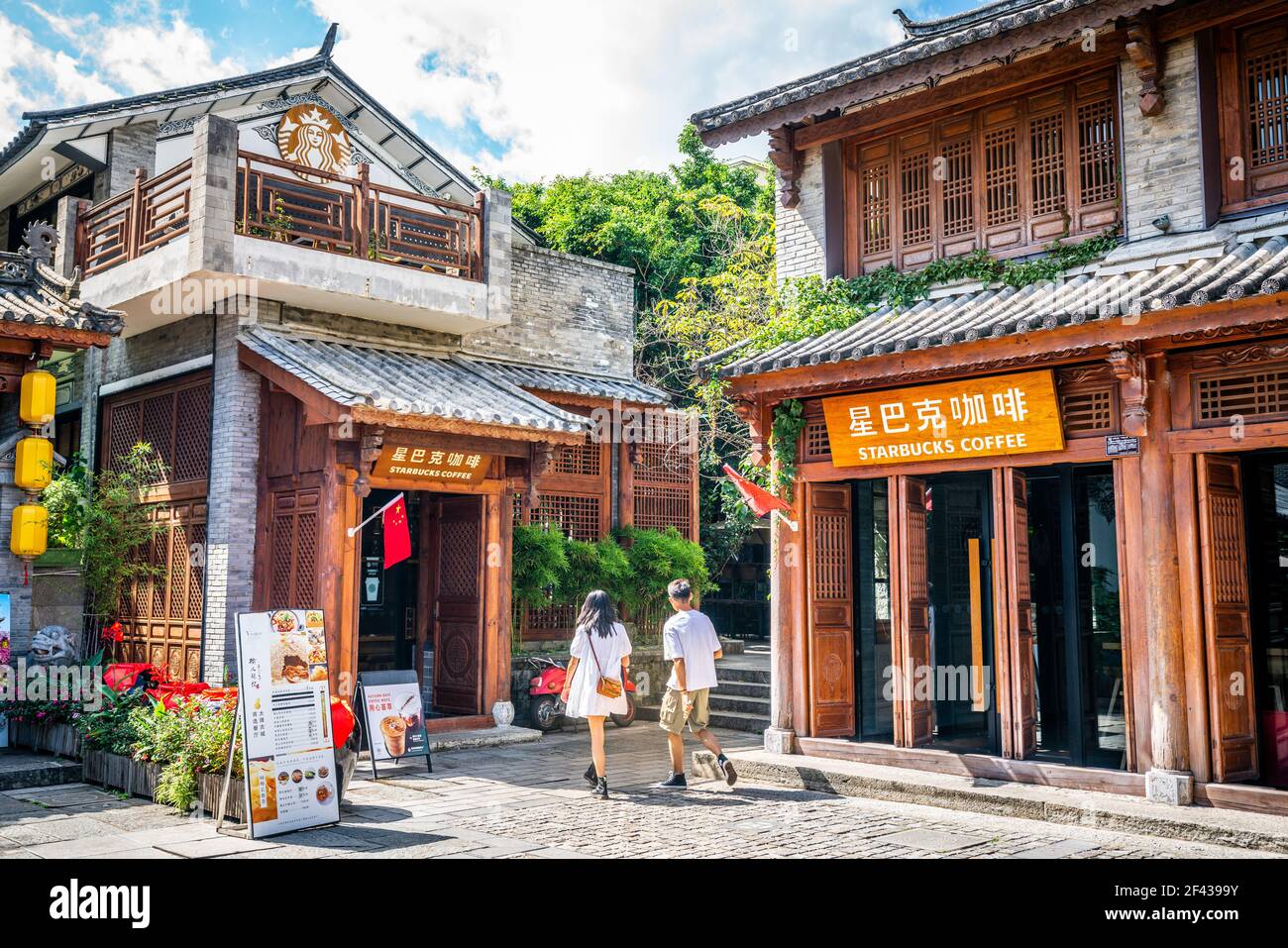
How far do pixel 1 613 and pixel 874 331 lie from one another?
9140 mm

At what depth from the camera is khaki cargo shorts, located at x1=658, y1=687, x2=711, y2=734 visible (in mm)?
10031

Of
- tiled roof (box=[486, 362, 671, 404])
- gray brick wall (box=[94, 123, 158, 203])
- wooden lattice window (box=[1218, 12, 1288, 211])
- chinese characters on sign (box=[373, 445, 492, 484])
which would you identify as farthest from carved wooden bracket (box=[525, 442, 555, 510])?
wooden lattice window (box=[1218, 12, 1288, 211])

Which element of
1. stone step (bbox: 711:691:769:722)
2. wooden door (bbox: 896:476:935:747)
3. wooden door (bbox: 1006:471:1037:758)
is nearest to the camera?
wooden door (bbox: 1006:471:1037:758)

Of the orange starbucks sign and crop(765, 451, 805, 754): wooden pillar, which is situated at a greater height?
the orange starbucks sign

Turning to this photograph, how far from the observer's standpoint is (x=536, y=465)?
528 inches

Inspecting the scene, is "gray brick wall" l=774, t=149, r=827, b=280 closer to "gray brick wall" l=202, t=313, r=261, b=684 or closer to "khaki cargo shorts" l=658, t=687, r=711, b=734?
"khaki cargo shorts" l=658, t=687, r=711, b=734

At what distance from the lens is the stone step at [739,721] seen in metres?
13.7

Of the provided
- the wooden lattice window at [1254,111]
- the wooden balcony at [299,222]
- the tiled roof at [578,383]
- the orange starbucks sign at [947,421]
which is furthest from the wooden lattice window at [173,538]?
the wooden lattice window at [1254,111]

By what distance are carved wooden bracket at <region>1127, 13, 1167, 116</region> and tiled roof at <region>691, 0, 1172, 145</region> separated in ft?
1.20

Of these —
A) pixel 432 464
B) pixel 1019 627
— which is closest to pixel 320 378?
pixel 432 464

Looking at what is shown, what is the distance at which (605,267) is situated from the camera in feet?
56.5

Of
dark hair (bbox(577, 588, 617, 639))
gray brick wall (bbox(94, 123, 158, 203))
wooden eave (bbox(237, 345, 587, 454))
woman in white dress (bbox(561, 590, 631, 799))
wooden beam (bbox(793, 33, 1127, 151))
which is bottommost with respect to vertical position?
woman in white dress (bbox(561, 590, 631, 799))

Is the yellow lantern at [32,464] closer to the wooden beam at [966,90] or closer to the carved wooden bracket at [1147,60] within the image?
the wooden beam at [966,90]

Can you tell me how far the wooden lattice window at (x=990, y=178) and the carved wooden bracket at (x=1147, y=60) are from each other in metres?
0.47
